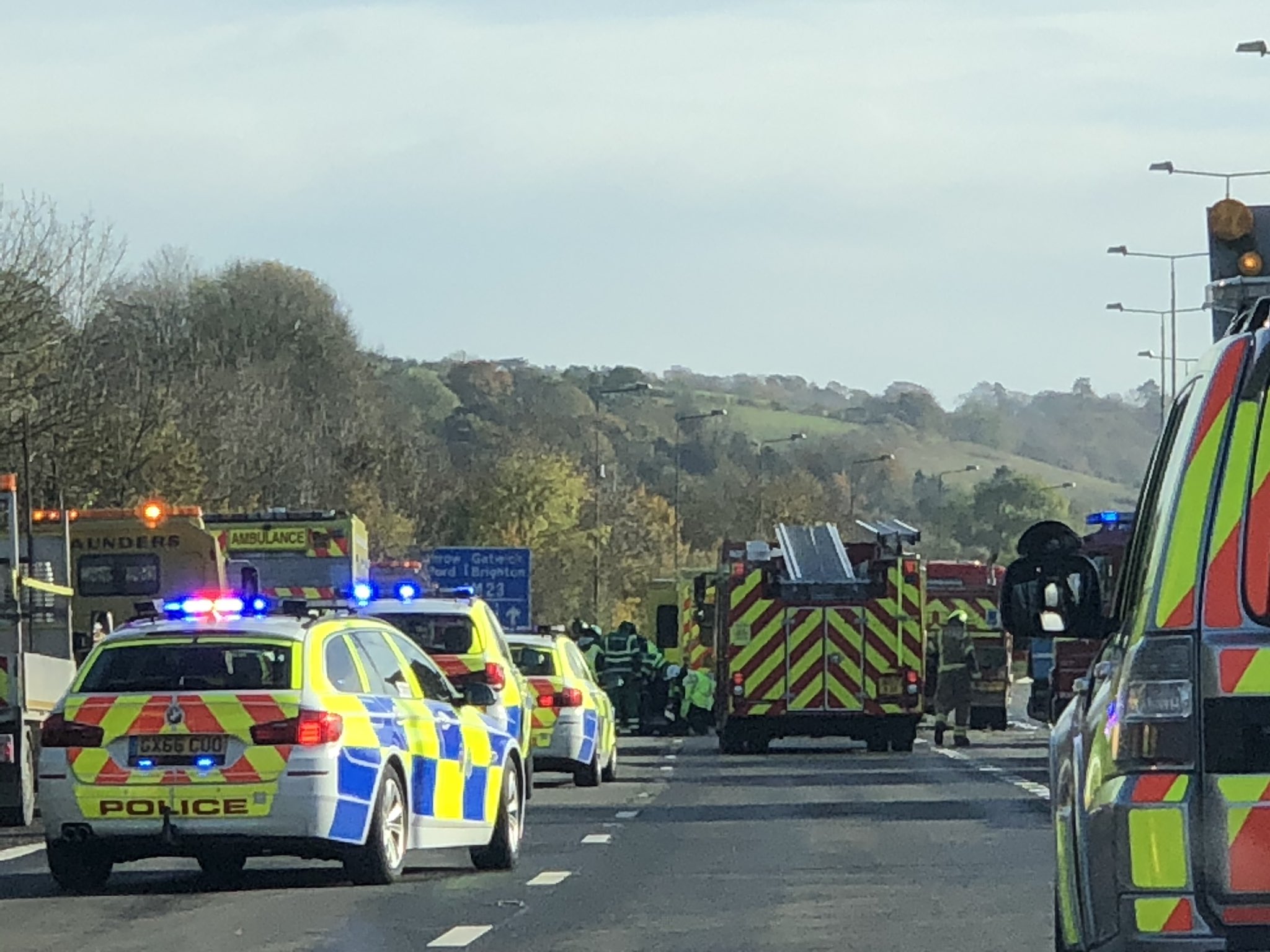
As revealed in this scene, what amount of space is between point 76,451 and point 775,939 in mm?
31842

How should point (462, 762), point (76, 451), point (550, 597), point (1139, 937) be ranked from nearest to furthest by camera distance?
point (1139, 937) < point (462, 762) < point (76, 451) < point (550, 597)

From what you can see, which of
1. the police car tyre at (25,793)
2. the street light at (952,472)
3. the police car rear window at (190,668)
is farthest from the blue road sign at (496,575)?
the street light at (952,472)

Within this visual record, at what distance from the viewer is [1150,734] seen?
20.9ft

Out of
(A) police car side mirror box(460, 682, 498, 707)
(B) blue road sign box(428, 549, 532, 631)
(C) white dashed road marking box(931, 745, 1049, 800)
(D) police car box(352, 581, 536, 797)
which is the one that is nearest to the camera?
(A) police car side mirror box(460, 682, 498, 707)

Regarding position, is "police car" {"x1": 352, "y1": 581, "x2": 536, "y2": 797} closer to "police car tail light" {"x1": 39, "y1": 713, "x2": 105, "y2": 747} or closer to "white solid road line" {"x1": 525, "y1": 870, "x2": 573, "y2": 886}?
"white solid road line" {"x1": 525, "y1": 870, "x2": 573, "y2": 886}

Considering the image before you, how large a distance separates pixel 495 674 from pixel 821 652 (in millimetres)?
14946

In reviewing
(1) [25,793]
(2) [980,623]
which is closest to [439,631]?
(1) [25,793]

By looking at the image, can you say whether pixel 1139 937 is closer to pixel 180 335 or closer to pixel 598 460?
pixel 598 460

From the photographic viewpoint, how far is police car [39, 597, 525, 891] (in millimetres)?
14156

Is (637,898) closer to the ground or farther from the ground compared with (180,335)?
closer to the ground

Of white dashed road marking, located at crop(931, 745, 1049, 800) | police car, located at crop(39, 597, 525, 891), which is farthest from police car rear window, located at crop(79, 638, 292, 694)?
white dashed road marking, located at crop(931, 745, 1049, 800)

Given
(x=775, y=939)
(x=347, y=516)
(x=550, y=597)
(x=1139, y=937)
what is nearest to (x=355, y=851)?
(x=775, y=939)

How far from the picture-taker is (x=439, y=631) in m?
20.7

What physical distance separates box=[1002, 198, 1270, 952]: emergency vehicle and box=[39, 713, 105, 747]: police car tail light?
8.42 meters
